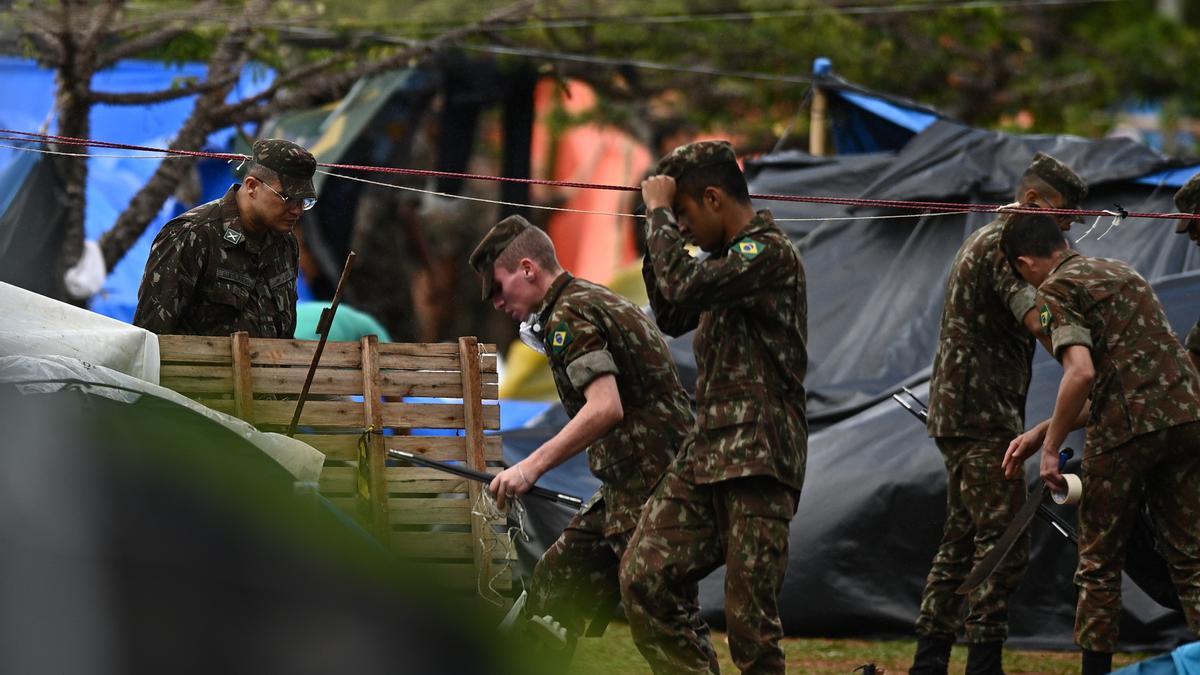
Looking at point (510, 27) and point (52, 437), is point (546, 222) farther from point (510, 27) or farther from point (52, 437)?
point (52, 437)

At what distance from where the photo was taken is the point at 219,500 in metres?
2.88

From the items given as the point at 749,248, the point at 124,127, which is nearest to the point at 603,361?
the point at 749,248

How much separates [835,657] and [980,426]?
1652mm

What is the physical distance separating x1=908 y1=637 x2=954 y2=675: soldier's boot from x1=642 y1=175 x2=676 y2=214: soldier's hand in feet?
8.34

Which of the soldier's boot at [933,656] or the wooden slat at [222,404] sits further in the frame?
the soldier's boot at [933,656]

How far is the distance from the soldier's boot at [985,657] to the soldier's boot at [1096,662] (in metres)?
0.46

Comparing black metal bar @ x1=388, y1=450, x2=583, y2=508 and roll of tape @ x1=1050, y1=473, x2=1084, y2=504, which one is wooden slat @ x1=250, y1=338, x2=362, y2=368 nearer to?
black metal bar @ x1=388, y1=450, x2=583, y2=508

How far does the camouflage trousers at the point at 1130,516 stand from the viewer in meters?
6.10

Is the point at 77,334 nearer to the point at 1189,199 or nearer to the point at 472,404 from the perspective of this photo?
the point at 472,404

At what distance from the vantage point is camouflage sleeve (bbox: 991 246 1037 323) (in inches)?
254

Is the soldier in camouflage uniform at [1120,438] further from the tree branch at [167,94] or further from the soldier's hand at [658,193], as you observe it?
the tree branch at [167,94]

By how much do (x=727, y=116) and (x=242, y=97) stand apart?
6366 millimetres

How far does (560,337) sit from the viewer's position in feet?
17.9

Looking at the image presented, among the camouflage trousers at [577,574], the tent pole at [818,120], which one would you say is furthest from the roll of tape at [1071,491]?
the tent pole at [818,120]
